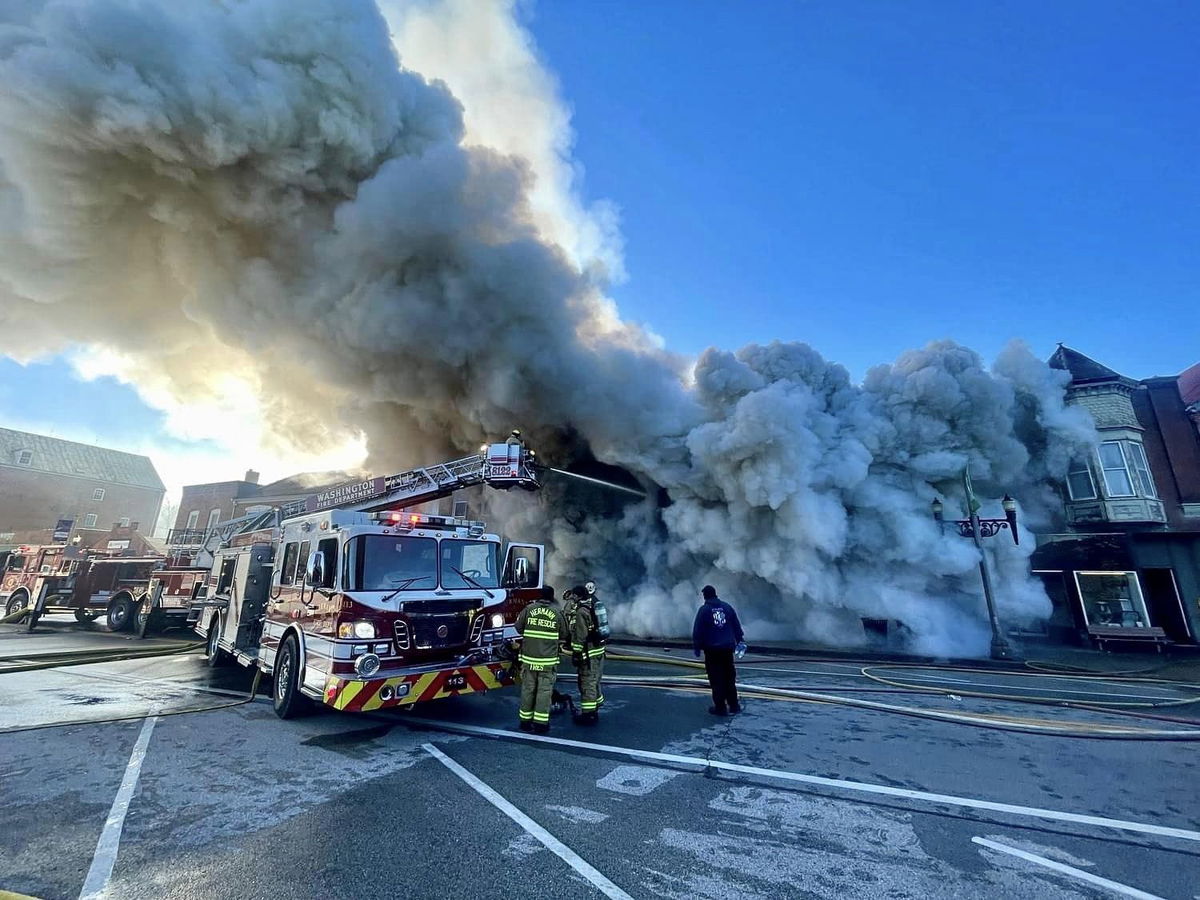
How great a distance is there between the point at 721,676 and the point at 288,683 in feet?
16.9

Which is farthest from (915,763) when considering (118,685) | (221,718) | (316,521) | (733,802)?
(118,685)

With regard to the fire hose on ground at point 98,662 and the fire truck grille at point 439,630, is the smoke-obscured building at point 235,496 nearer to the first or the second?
the fire hose on ground at point 98,662

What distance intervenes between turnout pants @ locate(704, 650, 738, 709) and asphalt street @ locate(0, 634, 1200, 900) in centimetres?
23

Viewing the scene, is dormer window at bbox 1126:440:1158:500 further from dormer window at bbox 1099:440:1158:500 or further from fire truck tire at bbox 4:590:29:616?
fire truck tire at bbox 4:590:29:616

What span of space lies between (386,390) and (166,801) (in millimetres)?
15816

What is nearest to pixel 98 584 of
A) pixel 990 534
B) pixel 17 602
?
pixel 17 602

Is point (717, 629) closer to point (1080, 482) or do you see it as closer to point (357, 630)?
point (357, 630)

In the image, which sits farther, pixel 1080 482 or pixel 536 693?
pixel 1080 482

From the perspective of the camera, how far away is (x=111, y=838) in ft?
10.5

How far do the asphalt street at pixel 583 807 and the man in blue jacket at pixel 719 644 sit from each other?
0.25 metres

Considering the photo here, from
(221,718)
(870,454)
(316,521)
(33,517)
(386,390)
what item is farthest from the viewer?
(33,517)

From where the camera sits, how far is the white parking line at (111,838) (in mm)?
2666

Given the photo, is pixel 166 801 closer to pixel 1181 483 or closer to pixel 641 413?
pixel 641 413

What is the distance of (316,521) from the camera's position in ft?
21.6
